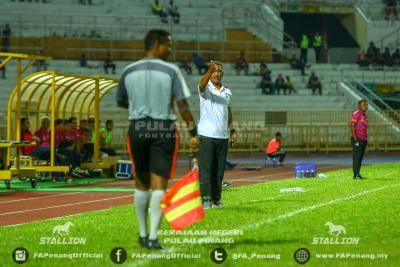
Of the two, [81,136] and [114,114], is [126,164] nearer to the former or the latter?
[81,136]

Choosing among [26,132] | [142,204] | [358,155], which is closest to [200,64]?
[26,132]

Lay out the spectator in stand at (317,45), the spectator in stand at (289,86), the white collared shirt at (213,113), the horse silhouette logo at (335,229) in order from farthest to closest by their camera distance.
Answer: the spectator in stand at (317,45) < the spectator in stand at (289,86) < the white collared shirt at (213,113) < the horse silhouette logo at (335,229)

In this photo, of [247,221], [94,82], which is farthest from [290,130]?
[247,221]

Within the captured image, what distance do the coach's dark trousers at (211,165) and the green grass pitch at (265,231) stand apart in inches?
14.6

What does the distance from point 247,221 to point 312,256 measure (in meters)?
3.34

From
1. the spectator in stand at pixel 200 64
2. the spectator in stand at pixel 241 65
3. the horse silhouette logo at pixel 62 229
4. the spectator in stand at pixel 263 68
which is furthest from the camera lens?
the spectator in stand at pixel 241 65

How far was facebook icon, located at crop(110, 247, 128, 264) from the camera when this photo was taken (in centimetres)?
918

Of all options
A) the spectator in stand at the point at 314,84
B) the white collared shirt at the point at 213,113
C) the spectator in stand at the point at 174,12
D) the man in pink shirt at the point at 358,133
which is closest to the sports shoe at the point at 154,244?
the white collared shirt at the point at 213,113

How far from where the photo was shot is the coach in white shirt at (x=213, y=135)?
15016 millimetres

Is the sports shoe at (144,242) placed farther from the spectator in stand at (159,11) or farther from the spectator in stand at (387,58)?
the spectator in stand at (387,58)

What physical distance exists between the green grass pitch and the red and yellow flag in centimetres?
28

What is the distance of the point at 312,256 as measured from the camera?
944cm

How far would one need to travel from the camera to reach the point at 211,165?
15062 millimetres

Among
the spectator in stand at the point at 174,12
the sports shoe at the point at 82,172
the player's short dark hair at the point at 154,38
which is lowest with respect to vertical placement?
the sports shoe at the point at 82,172
